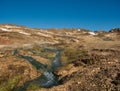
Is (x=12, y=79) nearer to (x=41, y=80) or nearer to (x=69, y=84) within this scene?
(x=41, y=80)

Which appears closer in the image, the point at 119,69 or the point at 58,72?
the point at 119,69

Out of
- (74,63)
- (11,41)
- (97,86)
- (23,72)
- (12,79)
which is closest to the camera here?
(97,86)

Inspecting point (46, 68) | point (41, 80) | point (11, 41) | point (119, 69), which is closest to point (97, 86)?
point (119, 69)

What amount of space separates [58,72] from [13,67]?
8640 millimetres

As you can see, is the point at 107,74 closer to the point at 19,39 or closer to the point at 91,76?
the point at 91,76

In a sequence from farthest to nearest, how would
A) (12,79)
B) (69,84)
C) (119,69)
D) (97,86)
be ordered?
(12,79)
(119,69)
(69,84)
(97,86)

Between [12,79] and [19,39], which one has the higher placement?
[19,39]

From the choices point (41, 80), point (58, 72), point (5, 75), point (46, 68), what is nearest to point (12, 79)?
point (5, 75)

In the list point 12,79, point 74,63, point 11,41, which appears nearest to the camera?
point 12,79

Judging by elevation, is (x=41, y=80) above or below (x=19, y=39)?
below

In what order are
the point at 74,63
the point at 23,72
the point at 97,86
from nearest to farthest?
the point at 97,86
the point at 23,72
the point at 74,63

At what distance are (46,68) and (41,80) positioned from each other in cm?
1161

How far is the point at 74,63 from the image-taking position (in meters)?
53.8

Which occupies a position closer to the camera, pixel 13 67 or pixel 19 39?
pixel 13 67
